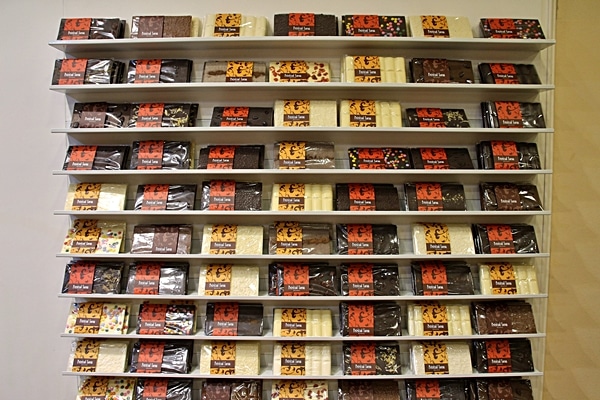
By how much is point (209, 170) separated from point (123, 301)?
91 cm

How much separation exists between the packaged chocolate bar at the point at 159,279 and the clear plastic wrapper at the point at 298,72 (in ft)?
3.84

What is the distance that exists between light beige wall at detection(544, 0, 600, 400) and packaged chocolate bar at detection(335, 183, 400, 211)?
3.26 ft

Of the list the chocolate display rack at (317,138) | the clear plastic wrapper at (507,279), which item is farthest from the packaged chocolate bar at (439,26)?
the clear plastic wrapper at (507,279)

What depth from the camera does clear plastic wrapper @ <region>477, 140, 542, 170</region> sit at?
2307 mm

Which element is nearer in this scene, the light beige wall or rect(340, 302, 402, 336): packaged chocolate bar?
rect(340, 302, 402, 336): packaged chocolate bar

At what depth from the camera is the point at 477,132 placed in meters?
2.29

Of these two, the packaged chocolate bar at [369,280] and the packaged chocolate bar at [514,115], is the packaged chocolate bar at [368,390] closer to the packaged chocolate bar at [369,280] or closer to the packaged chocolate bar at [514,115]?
the packaged chocolate bar at [369,280]

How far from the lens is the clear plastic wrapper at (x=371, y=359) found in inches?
90.2

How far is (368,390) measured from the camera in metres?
2.32

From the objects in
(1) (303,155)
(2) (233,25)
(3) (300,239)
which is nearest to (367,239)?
(3) (300,239)

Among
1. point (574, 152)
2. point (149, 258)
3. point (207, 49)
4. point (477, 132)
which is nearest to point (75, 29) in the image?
point (207, 49)

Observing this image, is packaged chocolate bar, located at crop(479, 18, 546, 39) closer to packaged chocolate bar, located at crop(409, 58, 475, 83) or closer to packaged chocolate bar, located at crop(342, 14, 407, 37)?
packaged chocolate bar, located at crop(409, 58, 475, 83)

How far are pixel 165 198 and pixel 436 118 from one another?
1553 millimetres

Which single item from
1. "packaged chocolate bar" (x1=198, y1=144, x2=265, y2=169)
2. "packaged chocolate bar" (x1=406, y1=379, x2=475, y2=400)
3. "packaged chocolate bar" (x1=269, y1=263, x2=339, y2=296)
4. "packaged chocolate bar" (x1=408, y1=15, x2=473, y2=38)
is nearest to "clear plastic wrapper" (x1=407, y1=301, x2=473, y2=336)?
"packaged chocolate bar" (x1=406, y1=379, x2=475, y2=400)
